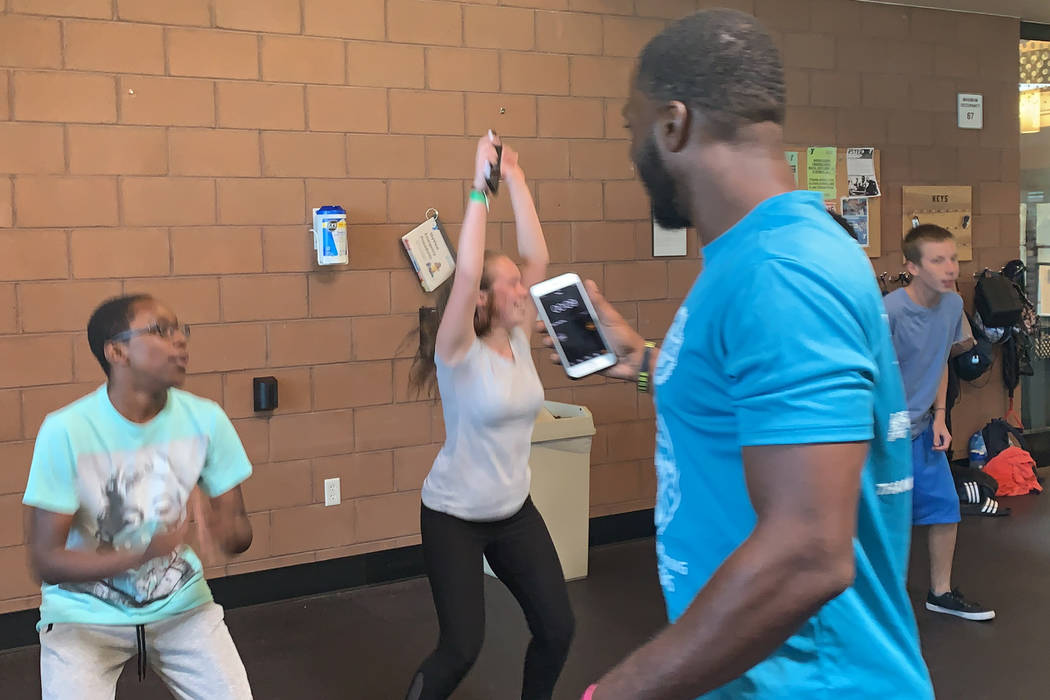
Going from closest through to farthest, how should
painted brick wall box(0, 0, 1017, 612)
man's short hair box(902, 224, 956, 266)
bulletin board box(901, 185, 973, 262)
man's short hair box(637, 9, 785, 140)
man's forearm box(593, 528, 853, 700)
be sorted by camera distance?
man's forearm box(593, 528, 853, 700) → man's short hair box(637, 9, 785, 140) → painted brick wall box(0, 0, 1017, 612) → man's short hair box(902, 224, 956, 266) → bulletin board box(901, 185, 973, 262)

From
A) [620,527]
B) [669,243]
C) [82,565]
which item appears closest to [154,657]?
[82,565]

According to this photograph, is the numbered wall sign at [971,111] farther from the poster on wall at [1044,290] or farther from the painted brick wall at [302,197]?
the painted brick wall at [302,197]

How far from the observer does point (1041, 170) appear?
22.4ft

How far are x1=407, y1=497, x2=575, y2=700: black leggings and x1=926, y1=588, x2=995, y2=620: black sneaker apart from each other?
82.0 inches

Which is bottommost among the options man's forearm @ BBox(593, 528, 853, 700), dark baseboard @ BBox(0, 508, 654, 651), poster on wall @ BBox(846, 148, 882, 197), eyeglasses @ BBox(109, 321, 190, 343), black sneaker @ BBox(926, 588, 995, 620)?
black sneaker @ BBox(926, 588, 995, 620)

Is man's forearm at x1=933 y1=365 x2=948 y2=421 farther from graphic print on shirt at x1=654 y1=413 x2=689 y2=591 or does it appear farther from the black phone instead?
graphic print on shirt at x1=654 y1=413 x2=689 y2=591

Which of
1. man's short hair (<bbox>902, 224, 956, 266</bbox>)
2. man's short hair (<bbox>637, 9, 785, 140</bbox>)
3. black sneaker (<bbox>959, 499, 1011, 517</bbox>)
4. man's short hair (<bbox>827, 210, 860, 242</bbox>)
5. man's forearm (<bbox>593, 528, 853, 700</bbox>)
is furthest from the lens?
black sneaker (<bbox>959, 499, 1011, 517</bbox>)

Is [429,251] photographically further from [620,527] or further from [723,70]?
[723,70]

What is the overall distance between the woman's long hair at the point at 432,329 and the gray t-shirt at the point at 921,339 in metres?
1.82

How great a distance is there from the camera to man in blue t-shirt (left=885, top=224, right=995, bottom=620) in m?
3.89

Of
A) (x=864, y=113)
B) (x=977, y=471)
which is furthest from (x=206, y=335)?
(x=977, y=471)

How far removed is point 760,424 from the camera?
878 millimetres

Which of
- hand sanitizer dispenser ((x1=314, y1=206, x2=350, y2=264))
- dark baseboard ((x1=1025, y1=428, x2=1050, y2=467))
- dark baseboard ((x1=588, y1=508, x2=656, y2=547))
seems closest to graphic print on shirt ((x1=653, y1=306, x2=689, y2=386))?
hand sanitizer dispenser ((x1=314, y1=206, x2=350, y2=264))

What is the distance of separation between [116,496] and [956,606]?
11.2ft
